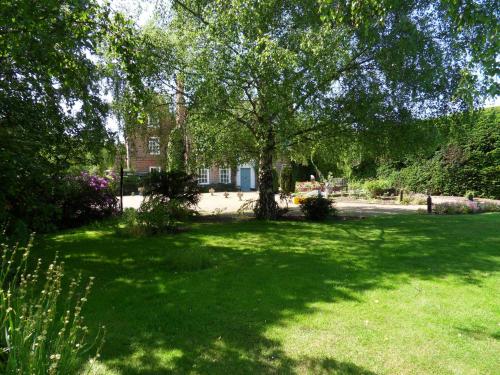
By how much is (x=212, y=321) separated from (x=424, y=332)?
2306 millimetres

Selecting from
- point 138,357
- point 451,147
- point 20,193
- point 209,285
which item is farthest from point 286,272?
point 451,147

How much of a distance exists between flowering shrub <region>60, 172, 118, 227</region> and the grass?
2861mm

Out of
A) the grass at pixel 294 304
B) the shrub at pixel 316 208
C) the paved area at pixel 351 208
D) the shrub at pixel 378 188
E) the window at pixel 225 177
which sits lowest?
the grass at pixel 294 304

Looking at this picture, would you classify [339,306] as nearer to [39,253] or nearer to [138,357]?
[138,357]

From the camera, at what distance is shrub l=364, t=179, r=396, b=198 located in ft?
70.2

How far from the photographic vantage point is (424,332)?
4.06 m

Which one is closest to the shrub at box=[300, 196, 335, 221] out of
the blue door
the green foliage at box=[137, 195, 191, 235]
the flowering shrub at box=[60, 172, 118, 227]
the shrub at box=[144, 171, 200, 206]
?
the shrub at box=[144, 171, 200, 206]

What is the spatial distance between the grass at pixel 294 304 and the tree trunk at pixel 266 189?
374 centimetres

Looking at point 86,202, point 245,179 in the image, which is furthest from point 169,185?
point 245,179

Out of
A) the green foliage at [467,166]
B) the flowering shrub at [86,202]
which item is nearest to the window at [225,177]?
the green foliage at [467,166]

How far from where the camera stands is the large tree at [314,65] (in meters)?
8.73

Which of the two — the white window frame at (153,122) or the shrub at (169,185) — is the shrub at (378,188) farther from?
the white window frame at (153,122)

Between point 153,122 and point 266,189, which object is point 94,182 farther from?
point 266,189

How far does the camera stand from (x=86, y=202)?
12.0 metres
